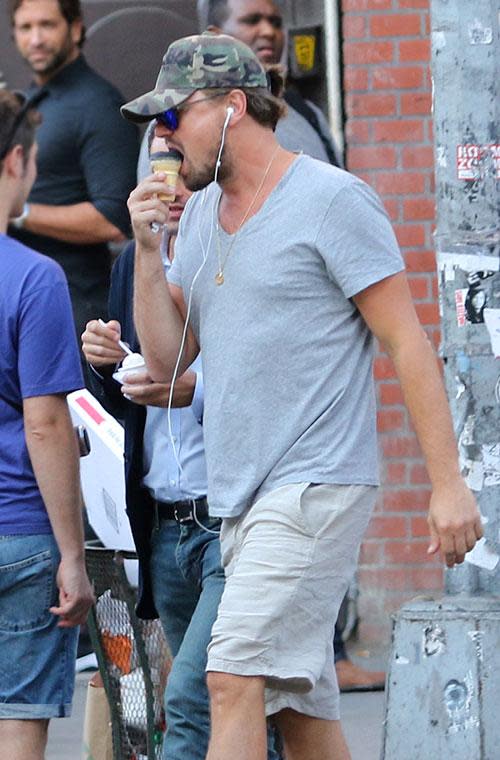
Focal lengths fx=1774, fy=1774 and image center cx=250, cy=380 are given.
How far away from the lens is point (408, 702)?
5.02 m

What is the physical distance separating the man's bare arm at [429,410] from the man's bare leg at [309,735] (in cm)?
55

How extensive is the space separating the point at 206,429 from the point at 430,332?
2.85 m

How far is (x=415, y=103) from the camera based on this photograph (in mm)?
6953

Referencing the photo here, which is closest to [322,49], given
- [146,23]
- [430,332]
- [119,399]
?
[146,23]

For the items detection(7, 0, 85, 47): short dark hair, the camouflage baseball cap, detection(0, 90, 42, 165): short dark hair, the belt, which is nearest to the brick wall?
detection(7, 0, 85, 47): short dark hair

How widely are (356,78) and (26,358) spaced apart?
296 centimetres

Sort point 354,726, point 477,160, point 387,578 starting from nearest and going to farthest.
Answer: point 477,160
point 354,726
point 387,578

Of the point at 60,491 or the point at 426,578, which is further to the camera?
the point at 426,578

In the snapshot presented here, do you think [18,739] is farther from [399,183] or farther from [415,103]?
[415,103]

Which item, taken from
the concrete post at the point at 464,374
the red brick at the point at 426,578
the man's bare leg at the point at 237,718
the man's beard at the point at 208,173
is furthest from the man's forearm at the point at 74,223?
the man's bare leg at the point at 237,718

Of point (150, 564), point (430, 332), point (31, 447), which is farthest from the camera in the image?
point (430, 332)

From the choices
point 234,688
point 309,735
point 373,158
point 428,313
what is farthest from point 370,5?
point 234,688

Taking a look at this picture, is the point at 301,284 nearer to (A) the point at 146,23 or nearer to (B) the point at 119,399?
(B) the point at 119,399

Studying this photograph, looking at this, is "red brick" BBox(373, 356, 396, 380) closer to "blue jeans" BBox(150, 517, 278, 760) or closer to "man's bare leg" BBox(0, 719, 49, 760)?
"blue jeans" BBox(150, 517, 278, 760)
